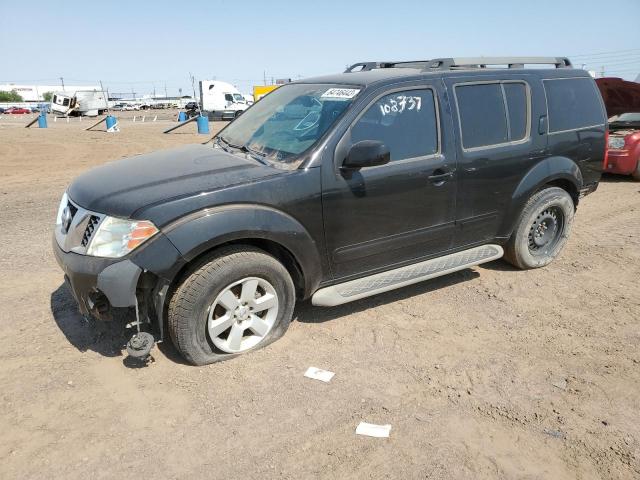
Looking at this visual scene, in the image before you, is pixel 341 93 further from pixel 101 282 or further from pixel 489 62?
pixel 101 282

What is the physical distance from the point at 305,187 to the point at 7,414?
2229 millimetres

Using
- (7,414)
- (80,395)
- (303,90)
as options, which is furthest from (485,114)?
(7,414)

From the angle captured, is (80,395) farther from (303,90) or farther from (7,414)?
(303,90)

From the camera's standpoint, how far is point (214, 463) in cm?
246

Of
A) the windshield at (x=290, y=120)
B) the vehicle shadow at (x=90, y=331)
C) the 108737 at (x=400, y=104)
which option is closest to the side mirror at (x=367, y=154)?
the windshield at (x=290, y=120)

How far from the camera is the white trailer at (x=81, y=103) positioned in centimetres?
4362

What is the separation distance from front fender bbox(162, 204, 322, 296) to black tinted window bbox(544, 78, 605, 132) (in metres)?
2.80

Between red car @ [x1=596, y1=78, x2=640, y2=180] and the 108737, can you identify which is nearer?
the 108737

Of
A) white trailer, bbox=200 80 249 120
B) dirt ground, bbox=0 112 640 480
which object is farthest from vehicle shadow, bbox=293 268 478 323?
white trailer, bbox=200 80 249 120

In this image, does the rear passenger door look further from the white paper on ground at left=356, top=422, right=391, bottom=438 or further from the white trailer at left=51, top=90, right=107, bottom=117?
the white trailer at left=51, top=90, right=107, bottom=117

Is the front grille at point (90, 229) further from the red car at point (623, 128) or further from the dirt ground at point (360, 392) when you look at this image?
the red car at point (623, 128)

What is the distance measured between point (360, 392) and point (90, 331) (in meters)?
2.12

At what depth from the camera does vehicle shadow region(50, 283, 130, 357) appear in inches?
138

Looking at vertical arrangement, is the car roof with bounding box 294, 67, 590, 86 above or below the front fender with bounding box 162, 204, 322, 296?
above
